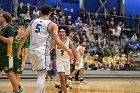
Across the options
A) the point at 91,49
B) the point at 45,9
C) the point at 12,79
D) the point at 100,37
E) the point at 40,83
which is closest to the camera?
the point at 40,83

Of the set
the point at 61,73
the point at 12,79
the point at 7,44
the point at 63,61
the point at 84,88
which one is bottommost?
the point at 84,88

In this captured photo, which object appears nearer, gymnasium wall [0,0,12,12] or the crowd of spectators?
the crowd of spectators

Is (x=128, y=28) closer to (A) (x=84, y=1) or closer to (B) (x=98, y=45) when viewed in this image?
(A) (x=84, y=1)

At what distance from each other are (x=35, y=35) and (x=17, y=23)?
14662 mm

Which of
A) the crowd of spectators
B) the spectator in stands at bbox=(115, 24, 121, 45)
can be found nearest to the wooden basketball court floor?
the crowd of spectators

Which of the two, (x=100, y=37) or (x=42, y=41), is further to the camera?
(x=100, y=37)

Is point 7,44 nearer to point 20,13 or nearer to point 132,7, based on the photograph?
point 20,13

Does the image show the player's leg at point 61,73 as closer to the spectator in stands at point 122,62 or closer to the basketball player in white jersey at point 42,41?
the basketball player in white jersey at point 42,41

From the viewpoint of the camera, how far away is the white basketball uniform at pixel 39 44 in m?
6.81

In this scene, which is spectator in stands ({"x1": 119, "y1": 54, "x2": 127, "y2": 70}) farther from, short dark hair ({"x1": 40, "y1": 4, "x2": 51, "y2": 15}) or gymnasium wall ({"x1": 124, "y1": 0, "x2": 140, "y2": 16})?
short dark hair ({"x1": 40, "y1": 4, "x2": 51, "y2": 15})

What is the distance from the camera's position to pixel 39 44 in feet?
22.5

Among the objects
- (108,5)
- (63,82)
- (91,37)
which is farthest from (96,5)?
(63,82)

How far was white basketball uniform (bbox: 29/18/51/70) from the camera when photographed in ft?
22.4

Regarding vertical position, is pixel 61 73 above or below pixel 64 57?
below
